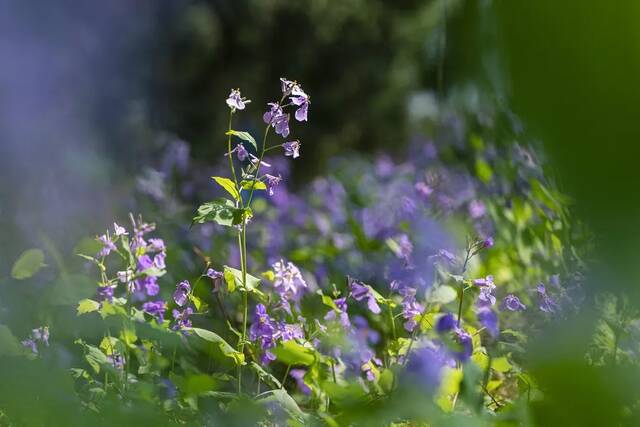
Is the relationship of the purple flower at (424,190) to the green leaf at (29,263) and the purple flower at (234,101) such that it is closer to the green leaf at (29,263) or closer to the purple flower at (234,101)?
the purple flower at (234,101)

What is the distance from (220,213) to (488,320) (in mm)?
551

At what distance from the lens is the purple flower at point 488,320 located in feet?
4.43

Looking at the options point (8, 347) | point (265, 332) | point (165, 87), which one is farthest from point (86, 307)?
point (165, 87)

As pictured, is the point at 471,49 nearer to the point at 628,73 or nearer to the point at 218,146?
the point at 628,73

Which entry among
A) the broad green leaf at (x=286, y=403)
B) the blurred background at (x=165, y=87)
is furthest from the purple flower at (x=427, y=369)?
the blurred background at (x=165, y=87)

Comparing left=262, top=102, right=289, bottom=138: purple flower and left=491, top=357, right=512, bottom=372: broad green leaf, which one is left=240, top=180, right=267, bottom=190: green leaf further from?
left=491, top=357, right=512, bottom=372: broad green leaf

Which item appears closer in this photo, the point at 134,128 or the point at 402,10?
the point at 134,128

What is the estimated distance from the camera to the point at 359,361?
1.56 meters

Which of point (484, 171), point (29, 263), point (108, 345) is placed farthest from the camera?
point (484, 171)

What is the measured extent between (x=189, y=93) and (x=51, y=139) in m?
0.91

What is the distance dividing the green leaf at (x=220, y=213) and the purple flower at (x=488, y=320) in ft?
1.53

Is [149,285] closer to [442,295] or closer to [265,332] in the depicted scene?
[265,332]

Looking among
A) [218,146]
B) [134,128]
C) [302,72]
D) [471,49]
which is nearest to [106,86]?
[134,128]

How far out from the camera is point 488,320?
1.40 m
